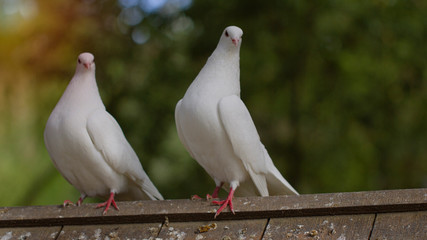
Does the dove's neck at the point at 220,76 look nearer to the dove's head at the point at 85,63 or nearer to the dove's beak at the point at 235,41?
the dove's beak at the point at 235,41

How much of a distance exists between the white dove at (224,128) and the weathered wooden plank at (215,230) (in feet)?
2.20

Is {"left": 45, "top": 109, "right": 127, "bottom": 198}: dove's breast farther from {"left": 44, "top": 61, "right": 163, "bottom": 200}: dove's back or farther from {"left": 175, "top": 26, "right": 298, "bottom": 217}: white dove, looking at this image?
{"left": 175, "top": 26, "right": 298, "bottom": 217}: white dove

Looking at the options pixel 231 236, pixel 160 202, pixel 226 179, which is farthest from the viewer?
pixel 226 179

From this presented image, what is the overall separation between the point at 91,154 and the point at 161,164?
19.9ft

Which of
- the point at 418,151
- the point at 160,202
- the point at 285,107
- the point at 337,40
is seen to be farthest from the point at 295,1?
the point at 160,202

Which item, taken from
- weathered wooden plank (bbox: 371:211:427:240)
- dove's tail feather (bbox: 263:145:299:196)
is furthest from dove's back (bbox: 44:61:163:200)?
weathered wooden plank (bbox: 371:211:427:240)

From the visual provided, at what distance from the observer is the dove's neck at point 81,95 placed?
4277 millimetres

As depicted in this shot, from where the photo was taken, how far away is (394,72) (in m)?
10.1

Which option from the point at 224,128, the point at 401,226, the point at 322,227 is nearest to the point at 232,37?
the point at 224,128

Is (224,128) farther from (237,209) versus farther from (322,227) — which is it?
(322,227)

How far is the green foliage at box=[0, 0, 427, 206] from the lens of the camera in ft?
32.2

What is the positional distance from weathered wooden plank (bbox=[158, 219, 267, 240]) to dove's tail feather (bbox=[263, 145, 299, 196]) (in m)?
0.99

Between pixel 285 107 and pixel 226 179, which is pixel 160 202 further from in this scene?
pixel 285 107

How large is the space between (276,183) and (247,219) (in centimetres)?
107
